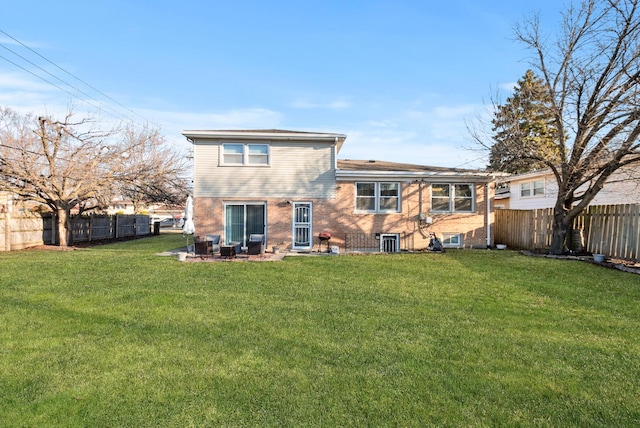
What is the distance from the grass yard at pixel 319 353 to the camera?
2.93 m

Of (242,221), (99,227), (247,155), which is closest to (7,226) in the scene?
(99,227)

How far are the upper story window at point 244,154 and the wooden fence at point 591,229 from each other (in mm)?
11322

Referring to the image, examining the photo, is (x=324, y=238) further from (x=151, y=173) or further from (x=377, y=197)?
(x=151, y=173)

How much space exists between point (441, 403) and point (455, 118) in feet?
50.9

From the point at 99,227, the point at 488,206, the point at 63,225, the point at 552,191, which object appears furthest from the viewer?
the point at 99,227

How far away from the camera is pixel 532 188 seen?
21.6 m

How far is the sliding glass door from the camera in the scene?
15344 millimetres

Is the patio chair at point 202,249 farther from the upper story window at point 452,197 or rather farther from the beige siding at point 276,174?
the upper story window at point 452,197

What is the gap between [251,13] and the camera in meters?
13.5

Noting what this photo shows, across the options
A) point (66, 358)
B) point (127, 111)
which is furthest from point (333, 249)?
point (127, 111)

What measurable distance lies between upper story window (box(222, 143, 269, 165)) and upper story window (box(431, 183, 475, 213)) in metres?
7.54

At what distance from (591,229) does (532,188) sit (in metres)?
9.97

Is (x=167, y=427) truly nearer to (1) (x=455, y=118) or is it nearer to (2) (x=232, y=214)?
(2) (x=232, y=214)

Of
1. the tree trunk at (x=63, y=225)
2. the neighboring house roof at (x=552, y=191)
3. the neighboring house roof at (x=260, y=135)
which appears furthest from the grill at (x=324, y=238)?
the tree trunk at (x=63, y=225)
